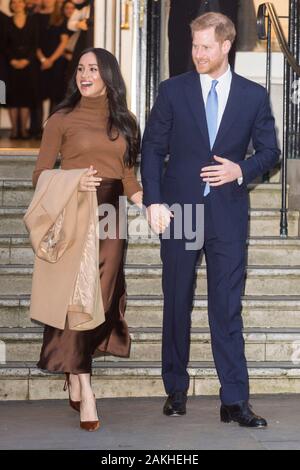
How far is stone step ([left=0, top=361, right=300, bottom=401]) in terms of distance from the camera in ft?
23.3

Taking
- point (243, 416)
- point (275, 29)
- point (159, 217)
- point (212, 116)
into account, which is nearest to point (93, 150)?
point (159, 217)

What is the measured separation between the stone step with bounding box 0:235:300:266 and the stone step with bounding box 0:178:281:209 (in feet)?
1.78

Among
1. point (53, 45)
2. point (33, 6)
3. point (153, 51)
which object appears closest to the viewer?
Answer: point (153, 51)

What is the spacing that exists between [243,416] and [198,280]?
1.83m

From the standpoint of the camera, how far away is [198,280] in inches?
317

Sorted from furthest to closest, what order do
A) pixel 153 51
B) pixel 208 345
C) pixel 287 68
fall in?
pixel 153 51 < pixel 287 68 < pixel 208 345

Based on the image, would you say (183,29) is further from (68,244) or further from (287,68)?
(68,244)

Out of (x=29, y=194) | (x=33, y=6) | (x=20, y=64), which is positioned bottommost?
(x=29, y=194)

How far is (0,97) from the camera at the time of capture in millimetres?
10242

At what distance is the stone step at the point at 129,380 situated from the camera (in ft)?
23.3

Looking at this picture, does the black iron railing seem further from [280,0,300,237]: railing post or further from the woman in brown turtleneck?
the woman in brown turtleneck

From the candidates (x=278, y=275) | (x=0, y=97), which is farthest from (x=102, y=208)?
(x=0, y=97)

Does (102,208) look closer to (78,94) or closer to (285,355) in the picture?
(78,94)

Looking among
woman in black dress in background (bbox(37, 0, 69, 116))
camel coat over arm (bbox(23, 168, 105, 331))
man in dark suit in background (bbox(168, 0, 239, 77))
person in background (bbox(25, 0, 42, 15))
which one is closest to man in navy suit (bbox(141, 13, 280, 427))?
camel coat over arm (bbox(23, 168, 105, 331))
